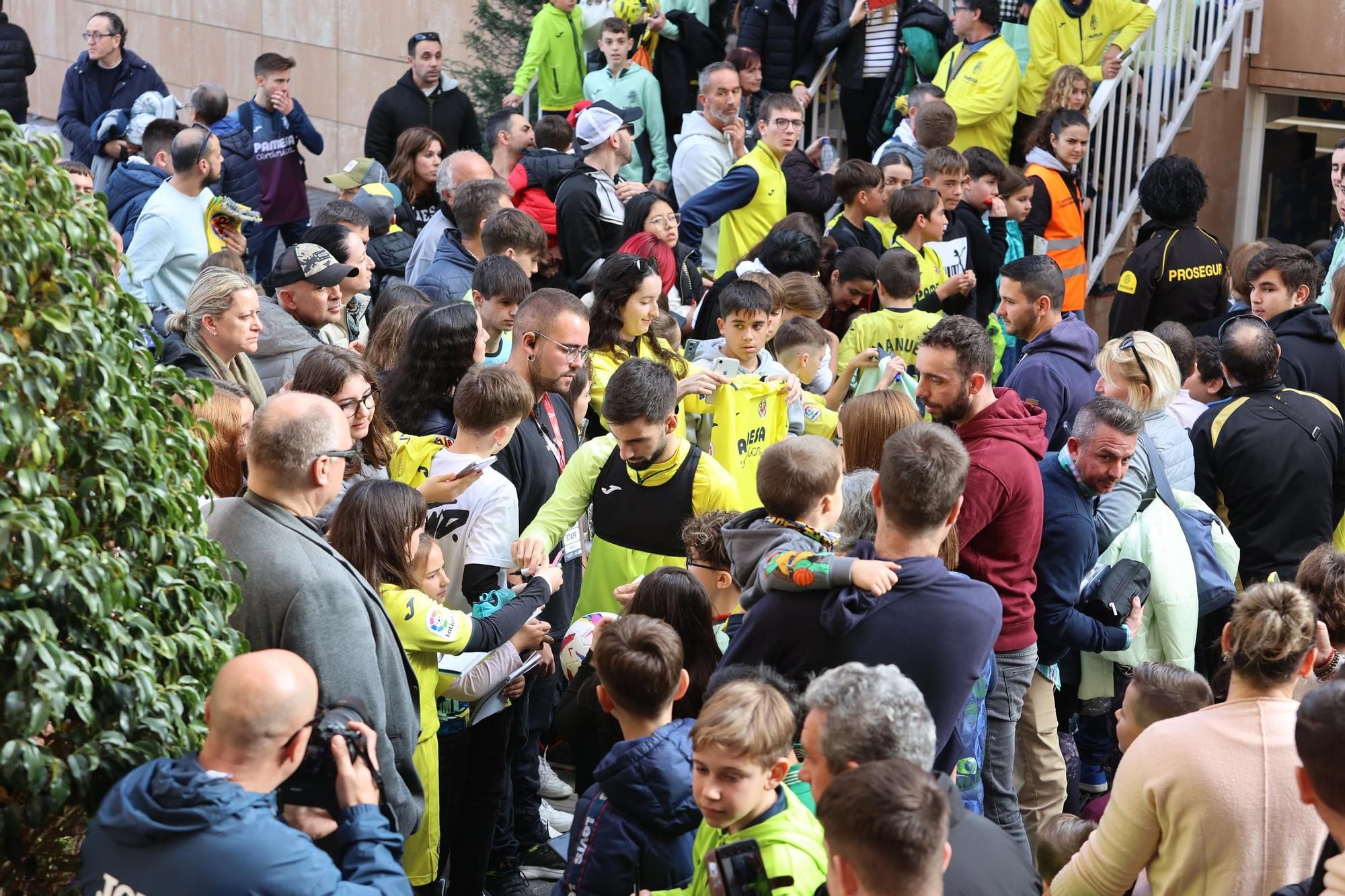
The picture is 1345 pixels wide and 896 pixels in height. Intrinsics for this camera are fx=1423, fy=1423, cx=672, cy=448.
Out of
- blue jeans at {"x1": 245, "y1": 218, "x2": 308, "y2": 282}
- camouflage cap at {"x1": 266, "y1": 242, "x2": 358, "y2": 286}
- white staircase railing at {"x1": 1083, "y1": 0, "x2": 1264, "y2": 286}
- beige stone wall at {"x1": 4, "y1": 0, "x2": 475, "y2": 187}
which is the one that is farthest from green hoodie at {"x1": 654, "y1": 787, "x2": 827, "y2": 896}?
beige stone wall at {"x1": 4, "y1": 0, "x2": 475, "y2": 187}

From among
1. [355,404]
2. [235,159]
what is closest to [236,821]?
[355,404]

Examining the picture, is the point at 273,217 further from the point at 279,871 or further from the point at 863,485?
the point at 279,871

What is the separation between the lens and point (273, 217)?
11078 millimetres

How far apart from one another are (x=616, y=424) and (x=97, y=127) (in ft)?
25.2

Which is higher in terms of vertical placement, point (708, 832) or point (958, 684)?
point (958, 684)

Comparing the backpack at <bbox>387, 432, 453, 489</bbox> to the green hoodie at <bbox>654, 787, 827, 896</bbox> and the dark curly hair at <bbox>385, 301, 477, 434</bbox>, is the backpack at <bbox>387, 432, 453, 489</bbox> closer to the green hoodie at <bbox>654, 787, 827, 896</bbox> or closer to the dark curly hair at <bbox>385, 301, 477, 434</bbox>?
the dark curly hair at <bbox>385, 301, 477, 434</bbox>

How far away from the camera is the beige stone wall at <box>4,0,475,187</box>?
1584cm

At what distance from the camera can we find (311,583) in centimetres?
338

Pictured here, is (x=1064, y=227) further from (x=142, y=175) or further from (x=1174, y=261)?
(x=142, y=175)

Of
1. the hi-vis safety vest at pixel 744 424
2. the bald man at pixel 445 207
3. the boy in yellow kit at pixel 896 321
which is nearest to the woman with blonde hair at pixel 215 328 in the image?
the hi-vis safety vest at pixel 744 424

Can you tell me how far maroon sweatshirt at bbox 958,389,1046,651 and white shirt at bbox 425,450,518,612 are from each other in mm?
1436

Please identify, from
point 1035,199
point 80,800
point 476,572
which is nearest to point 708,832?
point 80,800

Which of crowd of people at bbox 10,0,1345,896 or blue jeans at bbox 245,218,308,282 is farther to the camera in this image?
blue jeans at bbox 245,218,308,282

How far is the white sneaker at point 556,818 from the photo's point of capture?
18.1 feet
